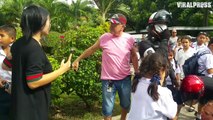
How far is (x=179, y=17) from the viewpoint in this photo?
107 feet

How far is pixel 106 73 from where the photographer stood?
176 inches

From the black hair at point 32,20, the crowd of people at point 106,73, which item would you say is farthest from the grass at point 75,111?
the black hair at point 32,20

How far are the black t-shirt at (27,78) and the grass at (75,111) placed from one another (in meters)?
3.44

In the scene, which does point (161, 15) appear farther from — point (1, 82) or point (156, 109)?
point (1, 82)

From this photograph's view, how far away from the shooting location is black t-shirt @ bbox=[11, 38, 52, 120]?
8.48 ft

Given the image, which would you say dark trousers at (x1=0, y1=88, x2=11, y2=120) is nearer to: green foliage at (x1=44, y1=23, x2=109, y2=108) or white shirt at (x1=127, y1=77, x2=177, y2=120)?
white shirt at (x1=127, y1=77, x2=177, y2=120)

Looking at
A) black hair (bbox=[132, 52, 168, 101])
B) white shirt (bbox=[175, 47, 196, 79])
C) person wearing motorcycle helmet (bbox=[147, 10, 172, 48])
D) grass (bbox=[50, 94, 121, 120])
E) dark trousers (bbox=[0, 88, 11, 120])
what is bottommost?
grass (bbox=[50, 94, 121, 120])

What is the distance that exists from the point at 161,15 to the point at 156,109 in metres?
1.30

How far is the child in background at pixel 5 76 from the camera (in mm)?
3332

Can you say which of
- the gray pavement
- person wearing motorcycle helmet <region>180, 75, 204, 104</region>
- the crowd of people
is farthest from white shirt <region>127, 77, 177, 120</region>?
the gray pavement

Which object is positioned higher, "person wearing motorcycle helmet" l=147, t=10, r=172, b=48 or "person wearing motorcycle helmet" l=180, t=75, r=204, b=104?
"person wearing motorcycle helmet" l=147, t=10, r=172, b=48

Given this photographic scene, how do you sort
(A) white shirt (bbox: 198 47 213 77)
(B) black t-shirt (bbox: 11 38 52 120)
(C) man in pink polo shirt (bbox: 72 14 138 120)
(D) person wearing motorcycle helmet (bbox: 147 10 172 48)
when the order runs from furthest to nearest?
(A) white shirt (bbox: 198 47 213 77)
(C) man in pink polo shirt (bbox: 72 14 138 120)
(D) person wearing motorcycle helmet (bbox: 147 10 172 48)
(B) black t-shirt (bbox: 11 38 52 120)

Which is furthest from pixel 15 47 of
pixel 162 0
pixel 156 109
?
pixel 162 0

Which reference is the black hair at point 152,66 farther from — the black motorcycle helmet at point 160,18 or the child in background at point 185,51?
the child in background at point 185,51
